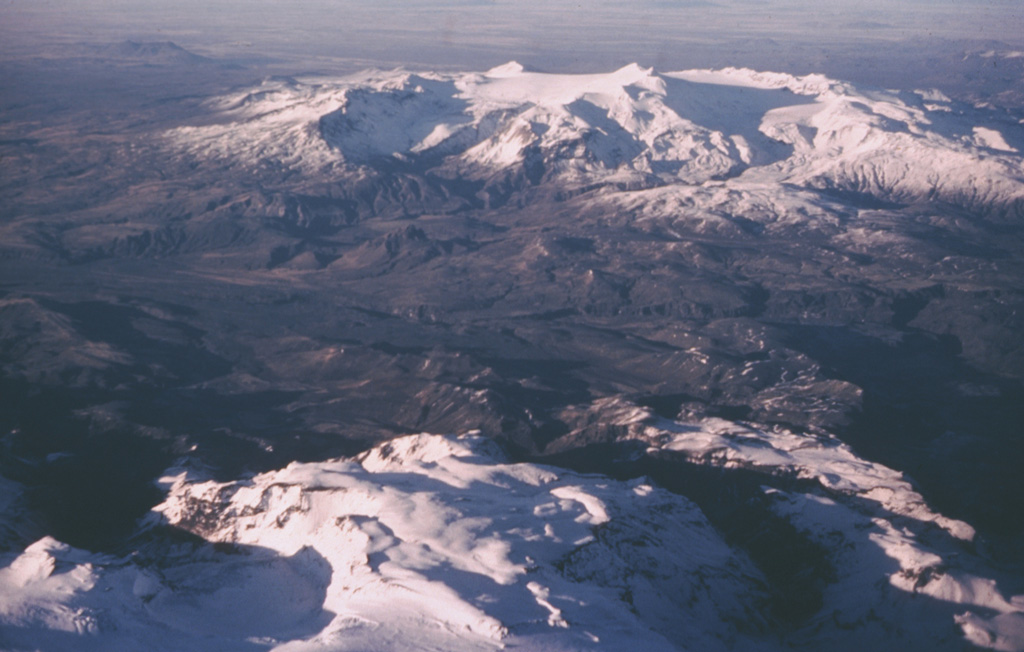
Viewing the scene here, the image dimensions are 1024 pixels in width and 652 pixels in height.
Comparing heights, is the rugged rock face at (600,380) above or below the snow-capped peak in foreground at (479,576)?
below

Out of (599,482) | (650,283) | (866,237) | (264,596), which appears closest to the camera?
(264,596)

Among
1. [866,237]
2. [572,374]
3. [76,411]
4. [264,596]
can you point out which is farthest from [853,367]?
[76,411]

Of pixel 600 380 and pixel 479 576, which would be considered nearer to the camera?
pixel 479 576

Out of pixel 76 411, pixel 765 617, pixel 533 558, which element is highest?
pixel 533 558

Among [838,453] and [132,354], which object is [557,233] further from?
[838,453]

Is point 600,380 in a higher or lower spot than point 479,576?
lower

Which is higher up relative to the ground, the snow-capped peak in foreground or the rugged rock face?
the snow-capped peak in foreground

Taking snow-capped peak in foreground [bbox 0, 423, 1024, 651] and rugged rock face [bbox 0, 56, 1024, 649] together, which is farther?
rugged rock face [bbox 0, 56, 1024, 649]

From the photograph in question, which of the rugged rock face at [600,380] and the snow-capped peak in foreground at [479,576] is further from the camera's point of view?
the rugged rock face at [600,380]
